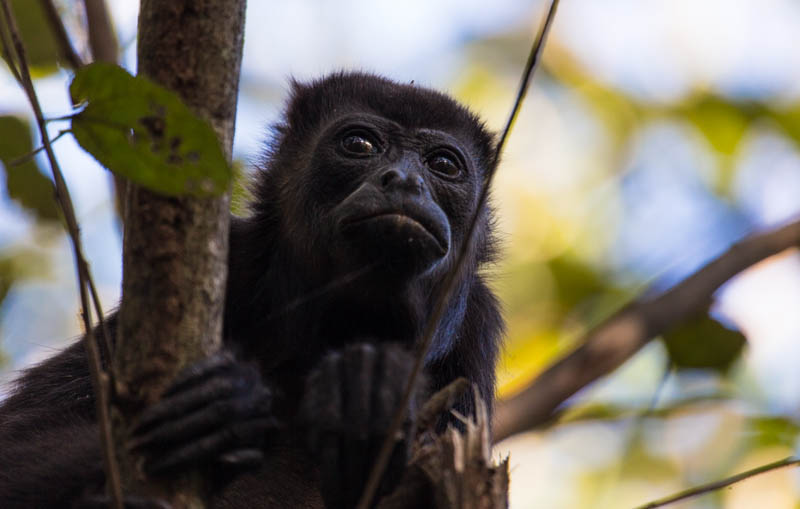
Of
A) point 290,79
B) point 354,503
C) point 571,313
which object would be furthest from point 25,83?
point 571,313

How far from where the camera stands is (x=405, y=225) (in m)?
3.59

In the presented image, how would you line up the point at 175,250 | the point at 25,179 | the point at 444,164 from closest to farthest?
the point at 175,250, the point at 444,164, the point at 25,179

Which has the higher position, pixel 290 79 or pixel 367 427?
pixel 290 79

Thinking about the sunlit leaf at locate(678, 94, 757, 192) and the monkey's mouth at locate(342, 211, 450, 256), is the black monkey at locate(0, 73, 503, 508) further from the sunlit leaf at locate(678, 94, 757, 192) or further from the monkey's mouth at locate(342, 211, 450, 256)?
the sunlit leaf at locate(678, 94, 757, 192)

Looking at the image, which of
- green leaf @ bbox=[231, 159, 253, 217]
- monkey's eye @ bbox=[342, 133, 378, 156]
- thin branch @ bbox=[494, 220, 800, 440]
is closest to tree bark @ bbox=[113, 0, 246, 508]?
monkey's eye @ bbox=[342, 133, 378, 156]

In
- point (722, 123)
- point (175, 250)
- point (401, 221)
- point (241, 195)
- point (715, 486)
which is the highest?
point (722, 123)

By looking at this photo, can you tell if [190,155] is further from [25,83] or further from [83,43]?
[83,43]

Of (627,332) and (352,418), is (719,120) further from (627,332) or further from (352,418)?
(352,418)

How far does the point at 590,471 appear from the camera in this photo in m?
9.40

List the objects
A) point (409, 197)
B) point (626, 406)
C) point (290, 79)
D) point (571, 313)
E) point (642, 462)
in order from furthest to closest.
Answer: point (642, 462) < point (571, 313) < point (626, 406) < point (290, 79) < point (409, 197)

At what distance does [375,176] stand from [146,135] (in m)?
1.75

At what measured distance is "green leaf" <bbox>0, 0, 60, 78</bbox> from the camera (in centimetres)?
467

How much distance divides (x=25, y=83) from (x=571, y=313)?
6.08m

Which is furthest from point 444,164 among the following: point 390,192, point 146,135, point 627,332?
point 146,135
